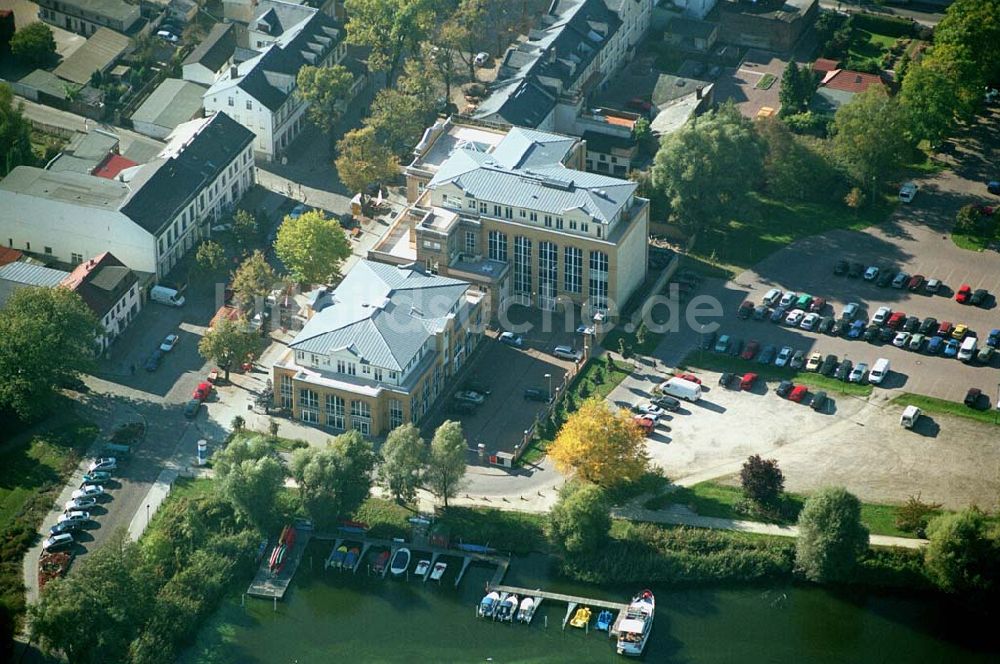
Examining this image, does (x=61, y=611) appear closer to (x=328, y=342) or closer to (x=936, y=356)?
(x=328, y=342)

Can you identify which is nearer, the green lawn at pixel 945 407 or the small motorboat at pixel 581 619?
the small motorboat at pixel 581 619

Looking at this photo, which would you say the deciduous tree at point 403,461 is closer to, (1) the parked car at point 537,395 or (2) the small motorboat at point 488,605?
(2) the small motorboat at point 488,605

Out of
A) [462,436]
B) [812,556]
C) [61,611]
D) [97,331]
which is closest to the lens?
[61,611]

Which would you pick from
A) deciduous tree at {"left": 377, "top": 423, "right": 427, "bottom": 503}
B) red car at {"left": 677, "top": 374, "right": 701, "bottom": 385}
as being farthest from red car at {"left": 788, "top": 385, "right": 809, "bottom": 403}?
deciduous tree at {"left": 377, "top": 423, "right": 427, "bottom": 503}

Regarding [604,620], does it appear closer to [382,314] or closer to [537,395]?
[537,395]

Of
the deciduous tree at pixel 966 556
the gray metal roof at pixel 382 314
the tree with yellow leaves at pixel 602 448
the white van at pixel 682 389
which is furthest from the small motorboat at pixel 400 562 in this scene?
the deciduous tree at pixel 966 556

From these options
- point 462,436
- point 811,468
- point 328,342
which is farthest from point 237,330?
point 811,468

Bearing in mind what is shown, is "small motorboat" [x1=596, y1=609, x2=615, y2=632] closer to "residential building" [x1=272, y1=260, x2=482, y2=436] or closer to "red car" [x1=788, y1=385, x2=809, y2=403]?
"residential building" [x1=272, y1=260, x2=482, y2=436]
